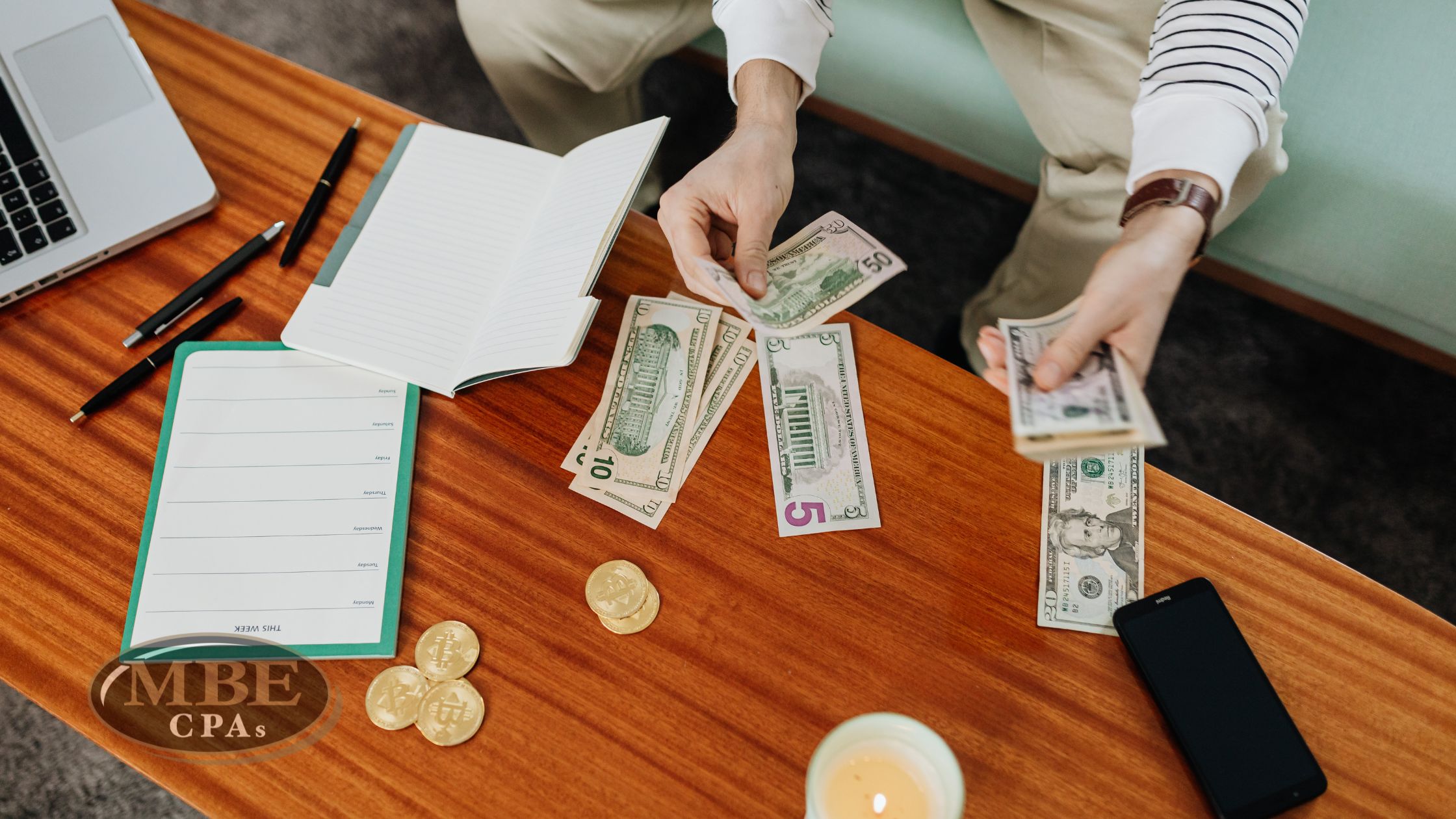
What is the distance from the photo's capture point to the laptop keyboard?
85cm

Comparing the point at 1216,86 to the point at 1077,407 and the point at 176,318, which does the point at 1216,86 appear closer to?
the point at 1077,407

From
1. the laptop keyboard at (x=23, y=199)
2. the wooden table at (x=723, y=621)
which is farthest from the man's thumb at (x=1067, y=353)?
the laptop keyboard at (x=23, y=199)

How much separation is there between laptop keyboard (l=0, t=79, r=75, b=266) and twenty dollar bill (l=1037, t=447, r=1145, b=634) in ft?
3.37

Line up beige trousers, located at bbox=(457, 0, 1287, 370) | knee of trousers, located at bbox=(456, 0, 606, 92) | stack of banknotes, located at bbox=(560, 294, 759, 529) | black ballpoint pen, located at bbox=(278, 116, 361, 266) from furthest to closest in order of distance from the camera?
knee of trousers, located at bbox=(456, 0, 606, 92) → beige trousers, located at bbox=(457, 0, 1287, 370) → black ballpoint pen, located at bbox=(278, 116, 361, 266) → stack of banknotes, located at bbox=(560, 294, 759, 529)

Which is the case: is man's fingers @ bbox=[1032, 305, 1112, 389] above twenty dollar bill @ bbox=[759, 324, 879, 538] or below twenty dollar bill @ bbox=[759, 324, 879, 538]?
above

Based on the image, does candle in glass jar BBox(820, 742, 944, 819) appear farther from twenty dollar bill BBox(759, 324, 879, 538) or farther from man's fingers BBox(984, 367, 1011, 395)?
man's fingers BBox(984, 367, 1011, 395)

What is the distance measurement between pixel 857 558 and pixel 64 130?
935 millimetres

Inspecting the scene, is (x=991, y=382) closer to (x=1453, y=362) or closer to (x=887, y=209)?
(x=887, y=209)

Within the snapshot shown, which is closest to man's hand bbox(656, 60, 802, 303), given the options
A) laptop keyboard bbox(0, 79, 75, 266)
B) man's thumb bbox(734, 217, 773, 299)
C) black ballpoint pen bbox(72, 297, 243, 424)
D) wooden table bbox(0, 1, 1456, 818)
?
man's thumb bbox(734, 217, 773, 299)

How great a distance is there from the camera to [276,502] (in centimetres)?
78

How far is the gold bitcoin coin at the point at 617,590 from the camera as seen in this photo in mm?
725

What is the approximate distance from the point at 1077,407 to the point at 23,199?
1.04m

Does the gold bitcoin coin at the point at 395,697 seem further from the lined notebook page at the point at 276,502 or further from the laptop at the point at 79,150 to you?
the laptop at the point at 79,150

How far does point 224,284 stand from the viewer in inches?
34.9
